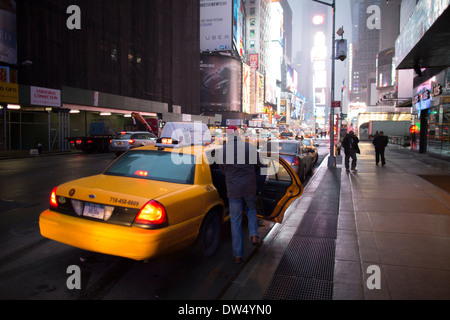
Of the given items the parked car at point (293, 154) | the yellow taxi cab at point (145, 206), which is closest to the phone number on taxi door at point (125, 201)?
the yellow taxi cab at point (145, 206)

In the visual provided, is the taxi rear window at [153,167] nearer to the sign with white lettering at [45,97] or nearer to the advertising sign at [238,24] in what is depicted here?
the sign with white lettering at [45,97]

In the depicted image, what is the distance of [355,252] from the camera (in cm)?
492

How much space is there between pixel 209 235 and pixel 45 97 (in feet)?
86.2

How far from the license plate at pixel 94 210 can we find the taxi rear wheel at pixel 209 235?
130cm

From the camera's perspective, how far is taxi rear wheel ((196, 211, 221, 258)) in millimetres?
4590

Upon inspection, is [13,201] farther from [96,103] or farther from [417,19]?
[96,103]

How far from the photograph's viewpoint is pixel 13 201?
7977 mm

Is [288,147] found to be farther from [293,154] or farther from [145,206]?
[145,206]

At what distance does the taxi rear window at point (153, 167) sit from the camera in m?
4.70
